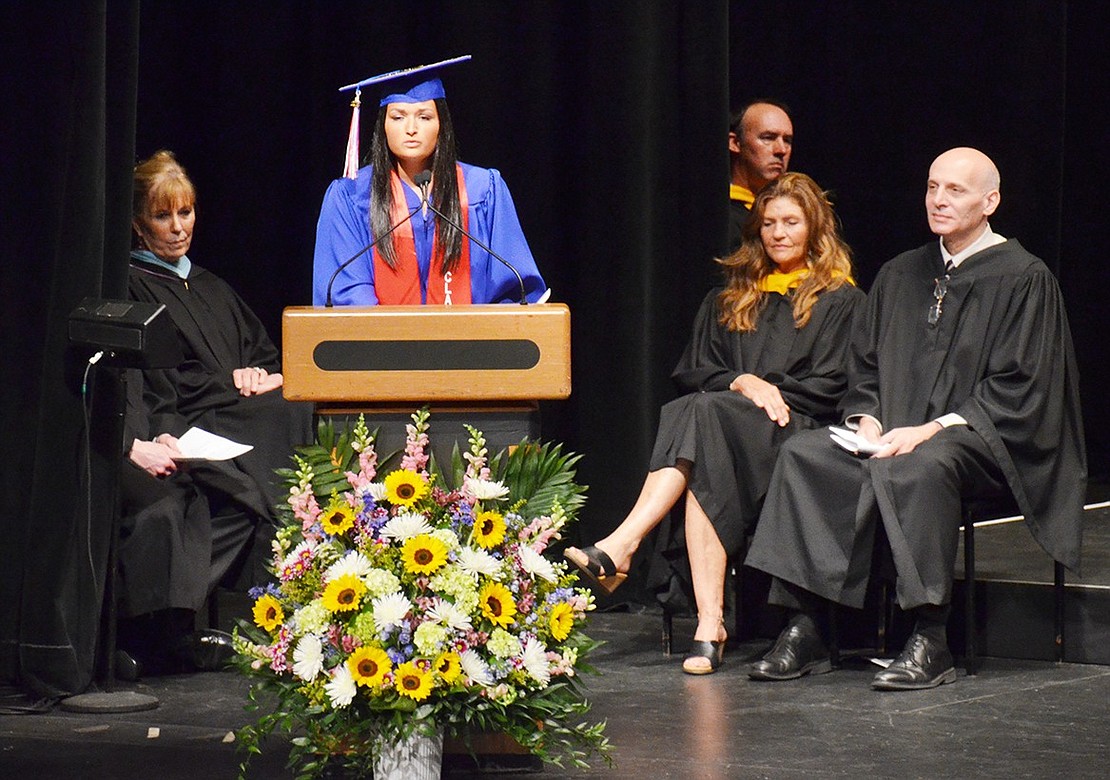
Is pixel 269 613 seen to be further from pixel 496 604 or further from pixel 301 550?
pixel 496 604

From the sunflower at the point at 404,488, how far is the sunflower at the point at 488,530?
0.41 feet

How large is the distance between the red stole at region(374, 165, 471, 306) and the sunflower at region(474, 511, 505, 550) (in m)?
1.12

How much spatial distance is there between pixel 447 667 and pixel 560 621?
265 millimetres

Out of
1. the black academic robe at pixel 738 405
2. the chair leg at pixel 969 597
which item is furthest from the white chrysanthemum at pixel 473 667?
the chair leg at pixel 969 597

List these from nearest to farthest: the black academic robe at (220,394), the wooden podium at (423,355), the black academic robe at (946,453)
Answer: the wooden podium at (423,355), the black academic robe at (946,453), the black academic robe at (220,394)

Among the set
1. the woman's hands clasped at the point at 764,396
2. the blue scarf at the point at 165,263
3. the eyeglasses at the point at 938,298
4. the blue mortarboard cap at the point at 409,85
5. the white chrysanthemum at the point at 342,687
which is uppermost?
the blue mortarboard cap at the point at 409,85

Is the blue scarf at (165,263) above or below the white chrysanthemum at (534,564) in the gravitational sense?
above

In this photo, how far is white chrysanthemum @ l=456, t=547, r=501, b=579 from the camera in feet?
11.3

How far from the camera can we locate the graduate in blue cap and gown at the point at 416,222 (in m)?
4.49

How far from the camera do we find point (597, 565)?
5.00 m

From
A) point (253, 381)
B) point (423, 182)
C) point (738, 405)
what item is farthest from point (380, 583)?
point (253, 381)

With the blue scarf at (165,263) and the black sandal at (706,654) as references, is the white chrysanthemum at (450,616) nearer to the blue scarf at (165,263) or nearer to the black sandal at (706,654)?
the black sandal at (706,654)

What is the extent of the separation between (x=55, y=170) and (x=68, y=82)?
229mm

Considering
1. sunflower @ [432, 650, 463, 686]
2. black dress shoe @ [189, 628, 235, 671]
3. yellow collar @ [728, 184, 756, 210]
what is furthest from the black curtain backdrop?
sunflower @ [432, 650, 463, 686]
